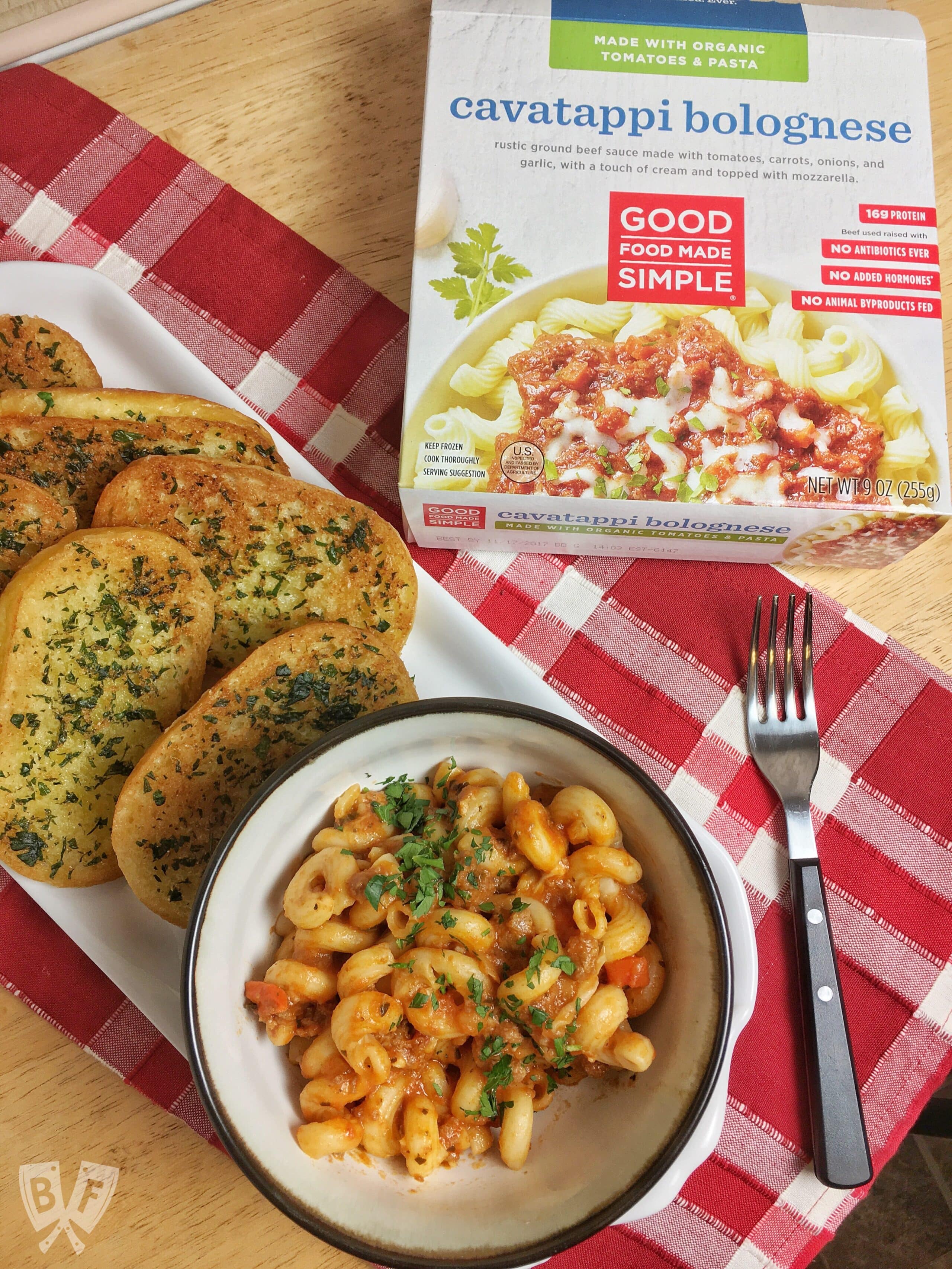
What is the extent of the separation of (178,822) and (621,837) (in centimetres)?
76

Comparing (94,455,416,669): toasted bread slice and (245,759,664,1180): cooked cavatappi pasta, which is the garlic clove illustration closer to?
(94,455,416,669): toasted bread slice

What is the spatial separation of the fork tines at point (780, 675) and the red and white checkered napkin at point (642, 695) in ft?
0.13

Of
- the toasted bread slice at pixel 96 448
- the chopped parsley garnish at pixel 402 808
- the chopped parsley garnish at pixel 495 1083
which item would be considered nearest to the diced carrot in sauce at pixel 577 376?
the toasted bread slice at pixel 96 448

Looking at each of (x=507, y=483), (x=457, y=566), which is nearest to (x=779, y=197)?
(x=507, y=483)

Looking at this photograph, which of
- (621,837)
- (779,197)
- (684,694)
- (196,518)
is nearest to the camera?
(621,837)

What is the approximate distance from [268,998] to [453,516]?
972 millimetres

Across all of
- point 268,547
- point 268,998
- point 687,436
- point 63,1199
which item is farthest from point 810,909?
point 63,1199

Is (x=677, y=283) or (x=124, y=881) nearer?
(x=124, y=881)

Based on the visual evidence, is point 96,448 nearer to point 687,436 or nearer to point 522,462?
point 522,462

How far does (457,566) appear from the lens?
81.7 inches

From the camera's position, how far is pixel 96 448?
1769 mm

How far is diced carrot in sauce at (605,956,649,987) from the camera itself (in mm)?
1460

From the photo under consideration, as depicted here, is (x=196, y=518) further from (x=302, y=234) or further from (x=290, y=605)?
(x=302, y=234)

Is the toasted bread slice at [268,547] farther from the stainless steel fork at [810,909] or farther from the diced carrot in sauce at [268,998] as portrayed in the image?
the stainless steel fork at [810,909]
